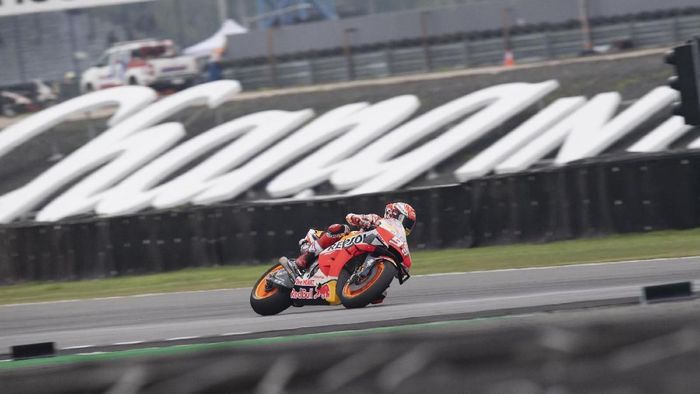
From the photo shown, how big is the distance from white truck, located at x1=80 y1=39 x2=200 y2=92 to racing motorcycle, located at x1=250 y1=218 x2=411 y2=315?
3151cm

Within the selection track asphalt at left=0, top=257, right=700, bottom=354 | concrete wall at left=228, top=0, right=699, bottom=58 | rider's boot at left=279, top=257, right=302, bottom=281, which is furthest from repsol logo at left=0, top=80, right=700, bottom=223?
concrete wall at left=228, top=0, right=699, bottom=58

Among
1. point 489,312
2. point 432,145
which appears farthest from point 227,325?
point 432,145

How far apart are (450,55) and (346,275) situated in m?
29.4

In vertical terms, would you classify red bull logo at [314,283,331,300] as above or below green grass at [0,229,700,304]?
above

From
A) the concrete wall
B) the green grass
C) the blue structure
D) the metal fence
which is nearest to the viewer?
the green grass

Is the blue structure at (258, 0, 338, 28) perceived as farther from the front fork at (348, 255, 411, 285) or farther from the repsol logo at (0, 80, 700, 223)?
the front fork at (348, 255, 411, 285)

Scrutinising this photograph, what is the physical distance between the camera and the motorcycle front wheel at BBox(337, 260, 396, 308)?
11.5 metres

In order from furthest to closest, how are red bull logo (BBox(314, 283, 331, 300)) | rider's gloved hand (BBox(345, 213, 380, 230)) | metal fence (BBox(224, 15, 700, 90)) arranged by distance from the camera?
1. metal fence (BBox(224, 15, 700, 90))
2. red bull logo (BBox(314, 283, 331, 300))
3. rider's gloved hand (BBox(345, 213, 380, 230))

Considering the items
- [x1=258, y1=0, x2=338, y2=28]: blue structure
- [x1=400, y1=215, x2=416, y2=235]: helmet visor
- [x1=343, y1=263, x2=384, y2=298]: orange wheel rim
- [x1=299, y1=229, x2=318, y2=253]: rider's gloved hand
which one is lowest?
[x1=343, y1=263, x2=384, y2=298]: orange wheel rim

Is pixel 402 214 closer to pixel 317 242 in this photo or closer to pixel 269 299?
pixel 317 242

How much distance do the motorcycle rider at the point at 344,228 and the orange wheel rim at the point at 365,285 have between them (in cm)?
43

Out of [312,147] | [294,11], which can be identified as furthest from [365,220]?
[294,11]

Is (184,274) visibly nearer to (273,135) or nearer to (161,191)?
(161,191)

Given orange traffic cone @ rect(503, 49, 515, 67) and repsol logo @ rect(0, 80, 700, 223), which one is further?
orange traffic cone @ rect(503, 49, 515, 67)
